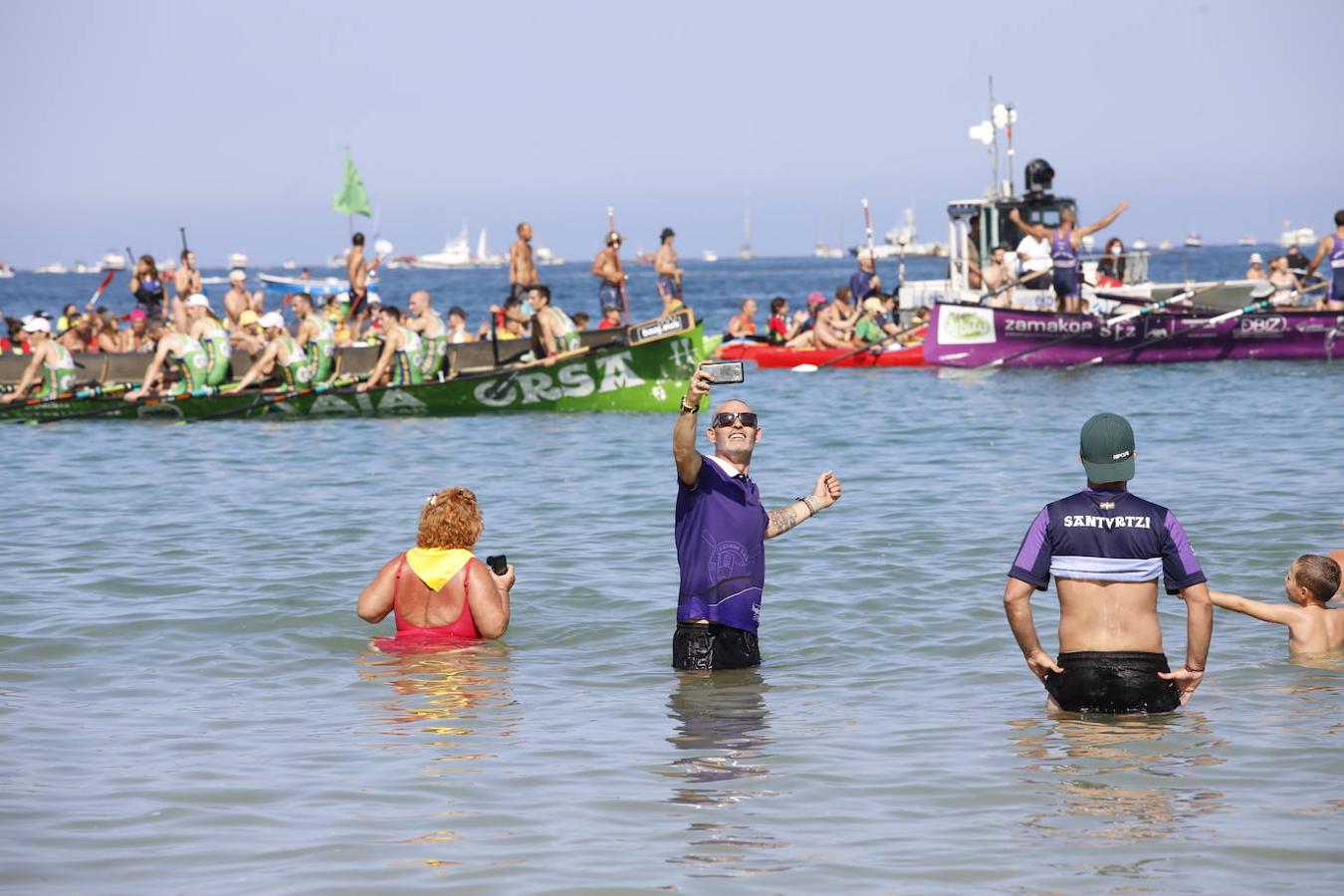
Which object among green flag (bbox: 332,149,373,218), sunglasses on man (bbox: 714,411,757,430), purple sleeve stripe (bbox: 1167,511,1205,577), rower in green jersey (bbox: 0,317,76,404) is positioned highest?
green flag (bbox: 332,149,373,218)

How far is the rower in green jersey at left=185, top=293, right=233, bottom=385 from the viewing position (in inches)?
869

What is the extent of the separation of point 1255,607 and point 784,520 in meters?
2.23

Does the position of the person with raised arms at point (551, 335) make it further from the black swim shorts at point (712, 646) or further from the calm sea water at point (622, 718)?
the black swim shorts at point (712, 646)

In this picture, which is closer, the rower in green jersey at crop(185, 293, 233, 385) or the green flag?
the rower in green jersey at crop(185, 293, 233, 385)

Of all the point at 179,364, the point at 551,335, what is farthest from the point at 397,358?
the point at 179,364

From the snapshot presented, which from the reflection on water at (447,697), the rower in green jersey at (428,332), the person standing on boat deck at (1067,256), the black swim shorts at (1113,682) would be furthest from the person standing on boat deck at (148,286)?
the black swim shorts at (1113,682)

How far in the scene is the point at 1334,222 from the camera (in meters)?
25.1

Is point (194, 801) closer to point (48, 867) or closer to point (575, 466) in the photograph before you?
point (48, 867)

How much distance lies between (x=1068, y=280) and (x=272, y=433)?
43.8 ft

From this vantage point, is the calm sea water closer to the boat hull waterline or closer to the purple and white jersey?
the purple and white jersey

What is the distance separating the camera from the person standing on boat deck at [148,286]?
2702 cm

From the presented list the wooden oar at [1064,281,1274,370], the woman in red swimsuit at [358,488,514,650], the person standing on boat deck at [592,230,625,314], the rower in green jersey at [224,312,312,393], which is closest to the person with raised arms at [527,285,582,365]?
the rower in green jersey at [224,312,312,393]

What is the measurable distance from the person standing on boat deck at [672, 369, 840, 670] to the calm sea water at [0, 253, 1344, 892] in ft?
1.52

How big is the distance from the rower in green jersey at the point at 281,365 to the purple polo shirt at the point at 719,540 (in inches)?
614
